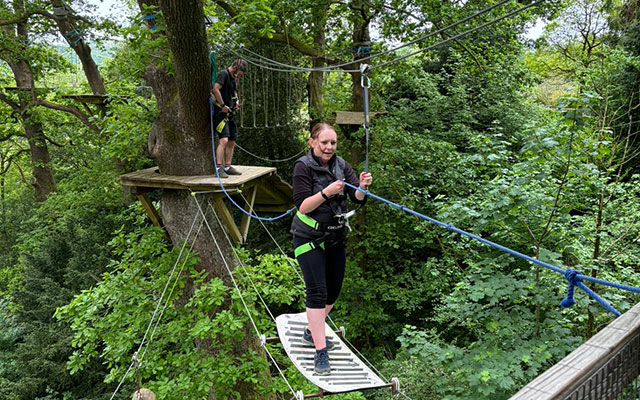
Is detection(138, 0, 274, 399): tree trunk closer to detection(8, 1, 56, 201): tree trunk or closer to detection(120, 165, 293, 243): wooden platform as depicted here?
detection(120, 165, 293, 243): wooden platform

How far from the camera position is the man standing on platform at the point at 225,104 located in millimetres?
4301

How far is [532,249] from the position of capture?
402cm

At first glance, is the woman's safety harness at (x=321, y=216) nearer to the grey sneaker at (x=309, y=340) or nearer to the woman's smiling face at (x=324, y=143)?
the woman's smiling face at (x=324, y=143)

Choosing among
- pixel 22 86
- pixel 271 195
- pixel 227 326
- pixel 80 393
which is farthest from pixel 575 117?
pixel 22 86

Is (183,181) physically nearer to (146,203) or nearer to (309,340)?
(146,203)

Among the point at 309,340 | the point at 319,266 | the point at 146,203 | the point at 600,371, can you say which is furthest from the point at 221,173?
the point at 600,371

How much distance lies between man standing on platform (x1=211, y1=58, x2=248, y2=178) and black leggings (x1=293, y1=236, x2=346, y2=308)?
2.16 metres

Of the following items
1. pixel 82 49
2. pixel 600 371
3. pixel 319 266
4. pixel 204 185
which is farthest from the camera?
pixel 82 49

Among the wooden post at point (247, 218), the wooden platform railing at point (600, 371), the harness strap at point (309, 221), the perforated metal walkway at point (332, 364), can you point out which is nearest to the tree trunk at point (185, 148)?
the wooden post at point (247, 218)

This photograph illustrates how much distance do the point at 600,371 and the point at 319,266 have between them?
171cm

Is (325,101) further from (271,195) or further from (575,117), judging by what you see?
(575,117)

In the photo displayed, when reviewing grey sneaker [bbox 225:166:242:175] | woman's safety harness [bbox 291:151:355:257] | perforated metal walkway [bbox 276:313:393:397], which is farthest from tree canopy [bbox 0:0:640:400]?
woman's safety harness [bbox 291:151:355:257]

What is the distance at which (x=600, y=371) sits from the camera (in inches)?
37.5

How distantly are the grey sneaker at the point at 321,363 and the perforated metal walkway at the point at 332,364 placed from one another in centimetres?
3
